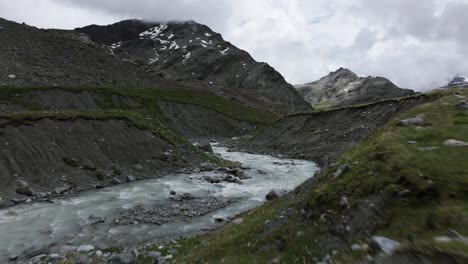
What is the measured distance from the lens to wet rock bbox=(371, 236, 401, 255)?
8.64m

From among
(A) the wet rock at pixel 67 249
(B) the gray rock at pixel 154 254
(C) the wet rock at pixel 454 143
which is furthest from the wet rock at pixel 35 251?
(C) the wet rock at pixel 454 143

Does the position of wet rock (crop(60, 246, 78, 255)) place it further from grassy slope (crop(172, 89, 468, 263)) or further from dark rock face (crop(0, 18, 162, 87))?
dark rock face (crop(0, 18, 162, 87))

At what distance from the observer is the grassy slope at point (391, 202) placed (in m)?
9.08

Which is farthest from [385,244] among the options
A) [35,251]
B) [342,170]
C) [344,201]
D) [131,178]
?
[131,178]

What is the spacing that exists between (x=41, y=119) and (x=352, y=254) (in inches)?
1408

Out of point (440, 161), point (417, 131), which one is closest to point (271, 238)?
point (440, 161)

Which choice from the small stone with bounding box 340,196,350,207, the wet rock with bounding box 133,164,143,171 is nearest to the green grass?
the wet rock with bounding box 133,164,143,171

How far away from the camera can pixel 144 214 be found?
24.0 meters

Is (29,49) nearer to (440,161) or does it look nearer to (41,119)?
(41,119)

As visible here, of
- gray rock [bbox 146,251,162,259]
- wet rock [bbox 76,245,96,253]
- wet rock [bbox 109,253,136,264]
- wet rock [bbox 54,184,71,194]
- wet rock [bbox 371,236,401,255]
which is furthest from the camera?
wet rock [bbox 54,184,71,194]

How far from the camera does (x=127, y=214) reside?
23.9m

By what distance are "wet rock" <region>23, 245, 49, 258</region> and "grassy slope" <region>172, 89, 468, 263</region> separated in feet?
23.6

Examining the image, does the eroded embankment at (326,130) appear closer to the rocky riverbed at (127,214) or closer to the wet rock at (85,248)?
the rocky riverbed at (127,214)

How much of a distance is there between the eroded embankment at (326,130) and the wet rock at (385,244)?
39346 millimetres
